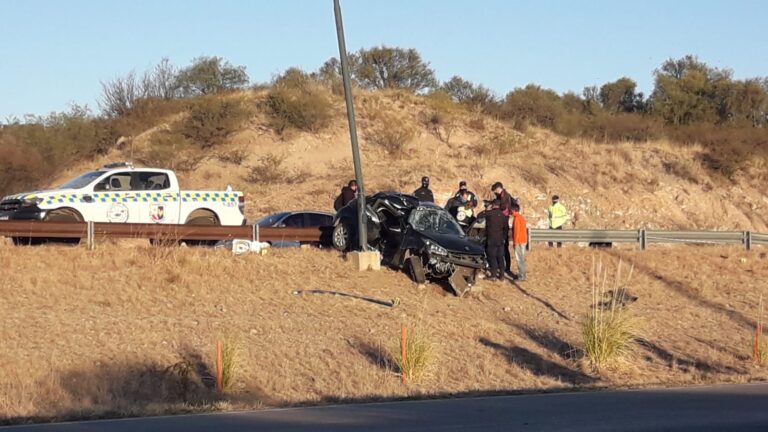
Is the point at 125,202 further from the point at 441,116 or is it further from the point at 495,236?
the point at 441,116

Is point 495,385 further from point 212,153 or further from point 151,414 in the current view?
point 212,153

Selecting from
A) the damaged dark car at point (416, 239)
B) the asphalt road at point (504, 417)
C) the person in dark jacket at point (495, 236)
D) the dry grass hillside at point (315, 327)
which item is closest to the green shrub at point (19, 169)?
the dry grass hillside at point (315, 327)

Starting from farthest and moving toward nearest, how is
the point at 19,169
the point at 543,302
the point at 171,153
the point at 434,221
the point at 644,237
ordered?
the point at 171,153, the point at 19,169, the point at 644,237, the point at 543,302, the point at 434,221

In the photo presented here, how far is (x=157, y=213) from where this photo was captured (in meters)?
25.6

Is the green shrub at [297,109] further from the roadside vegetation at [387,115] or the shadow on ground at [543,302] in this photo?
the shadow on ground at [543,302]

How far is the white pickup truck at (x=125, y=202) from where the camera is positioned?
24078 mm

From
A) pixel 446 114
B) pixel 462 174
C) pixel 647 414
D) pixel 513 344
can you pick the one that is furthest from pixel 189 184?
pixel 647 414

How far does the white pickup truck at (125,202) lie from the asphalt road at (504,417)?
1172 cm

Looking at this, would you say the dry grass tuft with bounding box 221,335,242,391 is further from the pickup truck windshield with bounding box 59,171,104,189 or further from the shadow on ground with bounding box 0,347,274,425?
the pickup truck windshield with bounding box 59,171,104,189

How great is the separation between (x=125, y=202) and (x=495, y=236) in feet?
28.6

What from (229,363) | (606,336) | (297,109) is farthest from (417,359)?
(297,109)

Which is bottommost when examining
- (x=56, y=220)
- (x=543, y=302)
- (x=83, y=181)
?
(x=543, y=302)

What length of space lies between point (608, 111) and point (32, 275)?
4930 cm

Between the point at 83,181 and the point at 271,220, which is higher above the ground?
the point at 83,181
